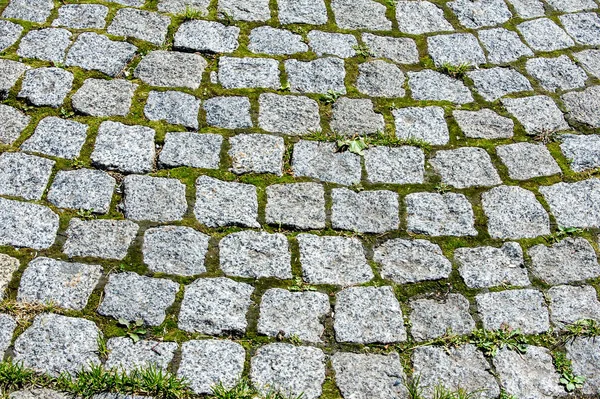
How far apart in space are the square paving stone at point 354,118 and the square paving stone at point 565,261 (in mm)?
1145

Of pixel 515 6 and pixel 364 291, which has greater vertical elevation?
pixel 515 6

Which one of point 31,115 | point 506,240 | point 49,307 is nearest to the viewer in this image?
point 49,307

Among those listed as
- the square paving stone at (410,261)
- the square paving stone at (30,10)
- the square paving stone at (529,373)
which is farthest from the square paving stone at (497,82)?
the square paving stone at (30,10)

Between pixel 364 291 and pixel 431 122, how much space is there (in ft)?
4.37

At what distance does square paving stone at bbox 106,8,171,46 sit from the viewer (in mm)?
4621

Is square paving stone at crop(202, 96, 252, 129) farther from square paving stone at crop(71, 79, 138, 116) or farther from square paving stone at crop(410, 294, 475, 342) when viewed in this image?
square paving stone at crop(410, 294, 475, 342)

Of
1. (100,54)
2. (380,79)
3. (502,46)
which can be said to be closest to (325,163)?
(380,79)

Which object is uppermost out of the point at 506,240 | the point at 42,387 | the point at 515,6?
the point at 515,6

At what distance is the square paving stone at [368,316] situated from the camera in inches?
128

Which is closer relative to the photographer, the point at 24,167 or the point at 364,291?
the point at 364,291

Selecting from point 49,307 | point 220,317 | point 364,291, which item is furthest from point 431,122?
point 49,307

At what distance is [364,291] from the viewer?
3.40 metres

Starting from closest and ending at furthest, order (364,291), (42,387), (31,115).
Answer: (42,387)
(364,291)
(31,115)

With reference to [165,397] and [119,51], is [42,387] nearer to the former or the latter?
[165,397]
